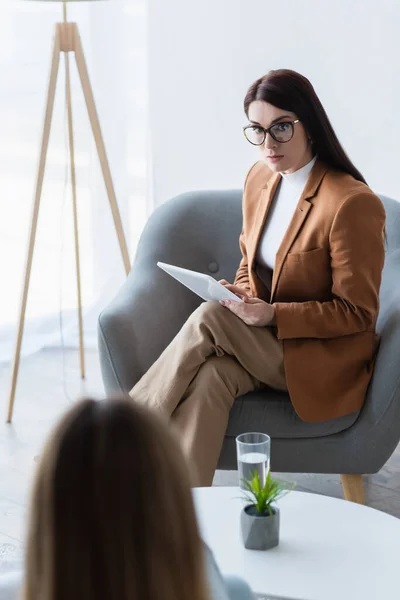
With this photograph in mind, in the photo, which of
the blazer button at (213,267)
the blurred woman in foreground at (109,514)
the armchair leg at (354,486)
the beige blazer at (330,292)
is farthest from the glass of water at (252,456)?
the blazer button at (213,267)

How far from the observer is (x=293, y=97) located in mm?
2275

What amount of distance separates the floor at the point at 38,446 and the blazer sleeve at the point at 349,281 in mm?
542

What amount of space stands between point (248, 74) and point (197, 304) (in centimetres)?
129

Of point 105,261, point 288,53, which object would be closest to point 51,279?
point 105,261

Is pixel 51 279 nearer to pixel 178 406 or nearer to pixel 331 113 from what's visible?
pixel 331 113

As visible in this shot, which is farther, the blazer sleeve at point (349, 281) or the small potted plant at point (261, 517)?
the blazer sleeve at point (349, 281)

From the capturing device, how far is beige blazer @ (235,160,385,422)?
7.34 ft

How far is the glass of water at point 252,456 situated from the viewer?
65.0 inches

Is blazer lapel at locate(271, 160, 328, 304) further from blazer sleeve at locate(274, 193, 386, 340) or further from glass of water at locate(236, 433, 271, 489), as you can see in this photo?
glass of water at locate(236, 433, 271, 489)

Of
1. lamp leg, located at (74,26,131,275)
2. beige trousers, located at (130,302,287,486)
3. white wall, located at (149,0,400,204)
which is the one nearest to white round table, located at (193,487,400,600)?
beige trousers, located at (130,302,287,486)

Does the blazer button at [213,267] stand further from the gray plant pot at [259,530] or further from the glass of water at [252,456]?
the gray plant pot at [259,530]

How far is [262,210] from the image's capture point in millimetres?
2510

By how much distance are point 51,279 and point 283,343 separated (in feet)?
6.29

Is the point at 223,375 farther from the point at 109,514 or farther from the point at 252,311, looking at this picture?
the point at 109,514
